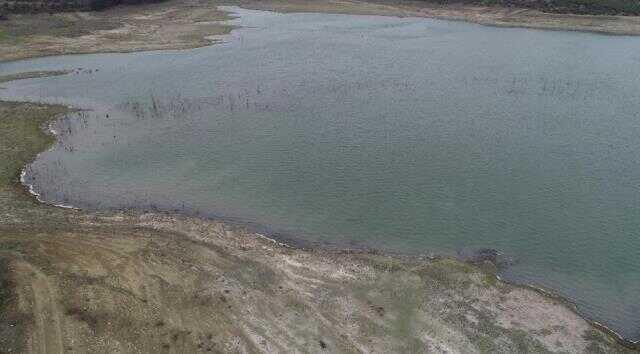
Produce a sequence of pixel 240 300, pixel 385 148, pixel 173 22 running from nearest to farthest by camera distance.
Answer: pixel 240 300 → pixel 385 148 → pixel 173 22

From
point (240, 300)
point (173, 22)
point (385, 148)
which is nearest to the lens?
point (240, 300)

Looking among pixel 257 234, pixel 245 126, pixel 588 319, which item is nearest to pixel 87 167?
pixel 245 126

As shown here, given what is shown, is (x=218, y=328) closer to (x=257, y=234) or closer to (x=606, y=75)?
(x=257, y=234)

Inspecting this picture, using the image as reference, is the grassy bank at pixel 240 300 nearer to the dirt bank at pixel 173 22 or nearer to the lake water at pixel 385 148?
the lake water at pixel 385 148

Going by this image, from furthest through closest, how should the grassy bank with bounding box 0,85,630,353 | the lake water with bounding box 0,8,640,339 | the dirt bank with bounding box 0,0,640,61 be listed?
the dirt bank with bounding box 0,0,640,61
the lake water with bounding box 0,8,640,339
the grassy bank with bounding box 0,85,630,353

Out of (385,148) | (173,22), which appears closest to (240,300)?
(385,148)

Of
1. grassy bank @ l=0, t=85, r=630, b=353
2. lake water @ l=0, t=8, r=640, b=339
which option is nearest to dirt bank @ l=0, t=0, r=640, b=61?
lake water @ l=0, t=8, r=640, b=339

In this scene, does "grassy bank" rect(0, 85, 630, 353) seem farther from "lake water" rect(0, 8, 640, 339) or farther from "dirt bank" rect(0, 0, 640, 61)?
"dirt bank" rect(0, 0, 640, 61)

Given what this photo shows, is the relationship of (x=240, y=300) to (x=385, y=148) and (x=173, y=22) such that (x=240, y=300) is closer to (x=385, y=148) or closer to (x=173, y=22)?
(x=385, y=148)
